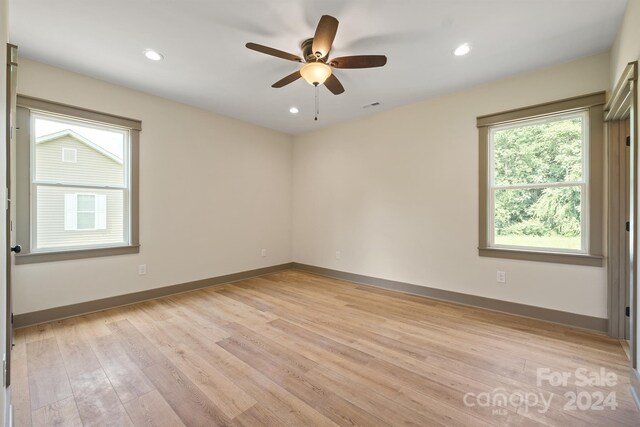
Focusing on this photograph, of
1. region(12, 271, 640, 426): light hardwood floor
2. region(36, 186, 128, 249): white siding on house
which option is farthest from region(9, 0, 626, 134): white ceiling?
region(12, 271, 640, 426): light hardwood floor

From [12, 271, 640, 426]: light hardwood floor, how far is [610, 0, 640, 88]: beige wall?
90.7 inches

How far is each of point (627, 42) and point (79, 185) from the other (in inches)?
208

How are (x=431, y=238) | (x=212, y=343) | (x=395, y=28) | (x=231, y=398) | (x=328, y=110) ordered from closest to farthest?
(x=231, y=398) → (x=395, y=28) → (x=212, y=343) → (x=431, y=238) → (x=328, y=110)

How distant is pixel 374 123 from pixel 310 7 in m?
2.43

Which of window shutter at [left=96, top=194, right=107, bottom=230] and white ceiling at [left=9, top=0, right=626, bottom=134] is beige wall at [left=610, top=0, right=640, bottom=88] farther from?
window shutter at [left=96, top=194, right=107, bottom=230]

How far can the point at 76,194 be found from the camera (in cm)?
313

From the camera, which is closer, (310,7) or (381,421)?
(381,421)

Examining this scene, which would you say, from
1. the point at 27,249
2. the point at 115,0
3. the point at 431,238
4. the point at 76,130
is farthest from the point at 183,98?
the point at 431,238

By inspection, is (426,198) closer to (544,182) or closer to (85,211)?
(544,182)

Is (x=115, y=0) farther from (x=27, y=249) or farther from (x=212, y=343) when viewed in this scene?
(x=212, y=343)

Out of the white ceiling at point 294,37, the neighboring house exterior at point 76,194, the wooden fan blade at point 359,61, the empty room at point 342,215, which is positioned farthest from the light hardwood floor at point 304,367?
the white ceiling at point 294,37

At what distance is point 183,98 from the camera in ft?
12.2

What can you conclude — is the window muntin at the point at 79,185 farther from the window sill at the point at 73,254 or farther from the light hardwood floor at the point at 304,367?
the light hardwood floor at the point at 304,367

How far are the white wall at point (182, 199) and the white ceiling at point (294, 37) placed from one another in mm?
310
